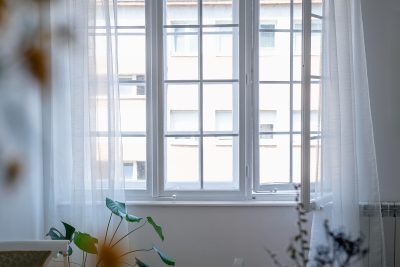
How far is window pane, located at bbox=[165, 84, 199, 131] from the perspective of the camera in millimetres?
3516

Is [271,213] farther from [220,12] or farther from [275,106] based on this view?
[220,12]

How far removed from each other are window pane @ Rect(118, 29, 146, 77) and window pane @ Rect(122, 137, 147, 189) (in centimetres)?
45

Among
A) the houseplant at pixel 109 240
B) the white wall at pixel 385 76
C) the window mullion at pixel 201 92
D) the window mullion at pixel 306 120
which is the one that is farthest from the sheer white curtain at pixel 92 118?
the white wall at pixel 385 76

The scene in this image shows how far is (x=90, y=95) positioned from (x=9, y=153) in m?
2.48

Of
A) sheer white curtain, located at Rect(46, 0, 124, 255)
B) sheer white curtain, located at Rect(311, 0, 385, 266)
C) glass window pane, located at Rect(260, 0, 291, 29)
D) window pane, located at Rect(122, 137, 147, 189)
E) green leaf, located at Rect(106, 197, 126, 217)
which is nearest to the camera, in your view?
green leaf, located at Rect(106, 197, 126, 217)

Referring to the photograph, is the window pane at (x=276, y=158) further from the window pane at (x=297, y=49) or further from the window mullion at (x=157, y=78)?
the window mullion at (x=157, y=78)

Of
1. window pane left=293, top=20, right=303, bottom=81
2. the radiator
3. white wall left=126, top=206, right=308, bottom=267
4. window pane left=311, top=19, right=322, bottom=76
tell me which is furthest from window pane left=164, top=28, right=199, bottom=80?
the radiator

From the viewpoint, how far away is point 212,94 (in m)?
3.51

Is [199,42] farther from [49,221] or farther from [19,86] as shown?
[19,86]

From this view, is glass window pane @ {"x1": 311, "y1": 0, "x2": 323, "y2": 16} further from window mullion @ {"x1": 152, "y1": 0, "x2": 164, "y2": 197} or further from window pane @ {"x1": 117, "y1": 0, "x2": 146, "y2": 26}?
window pane @ {"x1": 117, "y1": 0, "x2": 146, "y2": 26}

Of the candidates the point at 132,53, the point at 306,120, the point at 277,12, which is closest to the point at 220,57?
the point at 277,12

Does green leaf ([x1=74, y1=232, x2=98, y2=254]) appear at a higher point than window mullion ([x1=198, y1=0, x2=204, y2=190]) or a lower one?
lower

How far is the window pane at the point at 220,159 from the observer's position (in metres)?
3.52

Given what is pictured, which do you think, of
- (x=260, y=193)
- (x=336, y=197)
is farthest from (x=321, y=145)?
(x=260, y=193)
